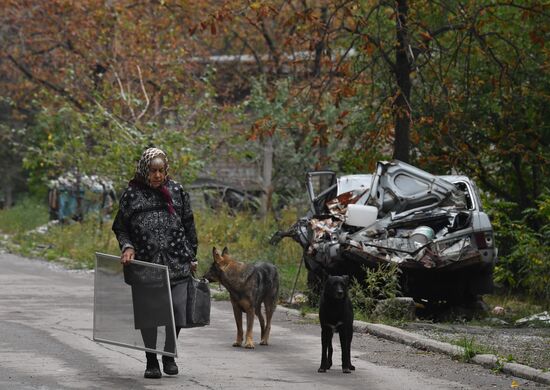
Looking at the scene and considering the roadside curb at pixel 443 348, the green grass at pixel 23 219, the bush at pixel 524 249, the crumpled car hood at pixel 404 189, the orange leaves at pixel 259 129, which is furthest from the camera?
the green grass at pixel 23 219

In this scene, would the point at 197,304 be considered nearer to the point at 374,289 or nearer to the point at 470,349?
the point at 470,349

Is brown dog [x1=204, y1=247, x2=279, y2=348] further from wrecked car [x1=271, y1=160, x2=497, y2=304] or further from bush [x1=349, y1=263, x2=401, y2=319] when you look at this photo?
wrecked car [x1=271, y1=160, x2=497, y2=304]

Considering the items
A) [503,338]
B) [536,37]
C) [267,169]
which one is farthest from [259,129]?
[267,169]

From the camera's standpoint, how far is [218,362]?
11422 millimetres

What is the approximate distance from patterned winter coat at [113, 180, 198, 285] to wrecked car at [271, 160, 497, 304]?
5611 millimetres

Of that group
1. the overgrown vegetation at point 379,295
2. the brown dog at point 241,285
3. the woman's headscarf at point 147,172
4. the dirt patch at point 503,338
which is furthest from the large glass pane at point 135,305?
the overgrown vegetation at point 379,295

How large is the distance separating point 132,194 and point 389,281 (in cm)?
565

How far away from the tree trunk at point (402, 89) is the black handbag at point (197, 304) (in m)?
8.92

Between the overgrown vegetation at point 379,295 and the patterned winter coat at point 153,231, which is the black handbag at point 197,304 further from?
the overgrown vegetation at point 379,295

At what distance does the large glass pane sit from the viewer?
1012 centimetres

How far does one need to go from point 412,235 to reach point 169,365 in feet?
20.1

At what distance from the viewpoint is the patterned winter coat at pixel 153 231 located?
10.2 m

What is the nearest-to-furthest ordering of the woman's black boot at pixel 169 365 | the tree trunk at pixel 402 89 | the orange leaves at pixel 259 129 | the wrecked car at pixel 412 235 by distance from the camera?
the woman's black boot at pixel 169 365 → the wrecked car at pixel 412 235 → the orange leaves at pixel 259 129 → the tree trunk at pixel 402 89

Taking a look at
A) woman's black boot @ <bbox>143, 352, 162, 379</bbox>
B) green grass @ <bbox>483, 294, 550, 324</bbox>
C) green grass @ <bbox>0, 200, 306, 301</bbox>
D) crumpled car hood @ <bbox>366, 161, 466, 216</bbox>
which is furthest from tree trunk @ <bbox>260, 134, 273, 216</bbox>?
woman's black boot @ <bbox>143, 352, 162, 379</bbox>
